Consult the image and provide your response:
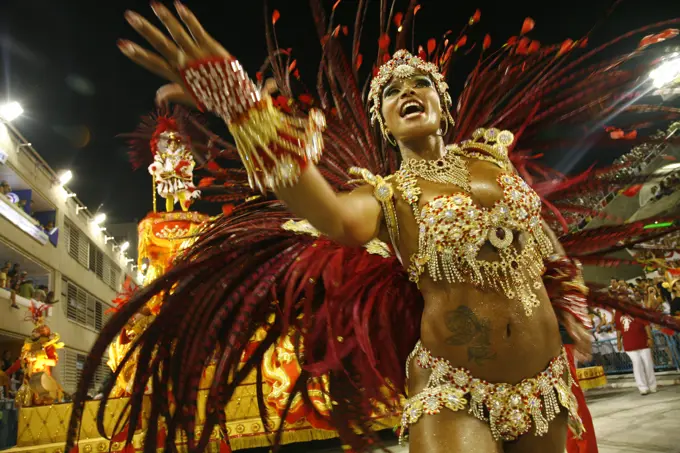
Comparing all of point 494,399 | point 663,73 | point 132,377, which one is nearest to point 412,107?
point 494,399

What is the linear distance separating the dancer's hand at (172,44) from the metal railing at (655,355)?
7785mm

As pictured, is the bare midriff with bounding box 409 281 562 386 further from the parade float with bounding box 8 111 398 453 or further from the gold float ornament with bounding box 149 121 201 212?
the gold float ornament with bounding box 149 121 201 212

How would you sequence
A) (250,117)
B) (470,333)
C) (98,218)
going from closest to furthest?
(250,117) < (470,333) < (98,218)

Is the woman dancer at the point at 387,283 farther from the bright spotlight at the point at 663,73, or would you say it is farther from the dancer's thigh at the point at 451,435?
the bright spotlight at the point at 663,73

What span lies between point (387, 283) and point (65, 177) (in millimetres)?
20566

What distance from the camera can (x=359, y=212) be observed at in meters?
1.91

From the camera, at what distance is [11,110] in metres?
13.5

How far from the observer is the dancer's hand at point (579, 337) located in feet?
7.55

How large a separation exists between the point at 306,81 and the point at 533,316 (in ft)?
5.57

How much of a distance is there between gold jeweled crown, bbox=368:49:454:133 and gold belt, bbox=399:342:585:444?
111cm

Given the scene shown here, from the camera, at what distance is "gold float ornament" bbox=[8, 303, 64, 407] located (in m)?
6.56

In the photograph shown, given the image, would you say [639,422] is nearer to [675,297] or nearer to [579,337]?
[675,297]

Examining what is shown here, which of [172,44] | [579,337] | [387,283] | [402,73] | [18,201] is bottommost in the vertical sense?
[579,337]

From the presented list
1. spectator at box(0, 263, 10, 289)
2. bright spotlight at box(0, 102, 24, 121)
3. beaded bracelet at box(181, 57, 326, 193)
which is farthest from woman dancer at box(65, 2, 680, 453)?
spectator at box(0, 263, 10, 289)
